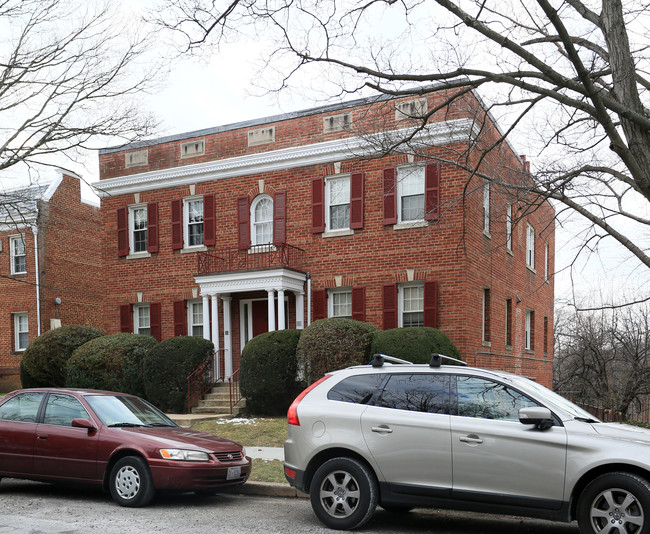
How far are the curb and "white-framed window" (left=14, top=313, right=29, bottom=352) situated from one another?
21.8m

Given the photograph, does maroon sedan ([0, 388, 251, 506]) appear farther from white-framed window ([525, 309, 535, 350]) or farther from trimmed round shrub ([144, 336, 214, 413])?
white-framed window ([525, 309, 535, 350])

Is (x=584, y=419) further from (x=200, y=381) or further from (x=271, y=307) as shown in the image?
(x=200, y=381)

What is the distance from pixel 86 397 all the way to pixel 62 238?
21883mm

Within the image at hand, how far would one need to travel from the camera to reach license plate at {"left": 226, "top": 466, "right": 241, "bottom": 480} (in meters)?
8.26

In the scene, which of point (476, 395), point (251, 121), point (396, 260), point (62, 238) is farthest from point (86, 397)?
point (62, 238)

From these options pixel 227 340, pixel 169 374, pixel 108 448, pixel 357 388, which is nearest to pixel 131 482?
pixel 108 448

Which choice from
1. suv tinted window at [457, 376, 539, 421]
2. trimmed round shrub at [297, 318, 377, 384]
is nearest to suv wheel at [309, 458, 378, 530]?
suv tinted window at [457, 376, 539, 421]

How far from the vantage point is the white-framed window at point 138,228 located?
22.1 m

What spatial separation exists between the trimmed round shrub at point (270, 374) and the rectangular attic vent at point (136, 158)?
27.9 ft

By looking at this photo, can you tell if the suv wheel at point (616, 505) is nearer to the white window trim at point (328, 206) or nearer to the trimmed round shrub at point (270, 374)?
the trimmed round shrub at point (270, 374)

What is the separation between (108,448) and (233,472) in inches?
59.3

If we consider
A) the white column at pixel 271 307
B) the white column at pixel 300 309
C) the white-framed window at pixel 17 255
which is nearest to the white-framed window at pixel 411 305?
the white column at pixel 300 309

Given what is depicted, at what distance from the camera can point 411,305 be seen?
58.5 feet

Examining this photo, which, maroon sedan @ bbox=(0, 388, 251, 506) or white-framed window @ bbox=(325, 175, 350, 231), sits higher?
white-framed window @ bbox=(325, 175, 350, 231)
